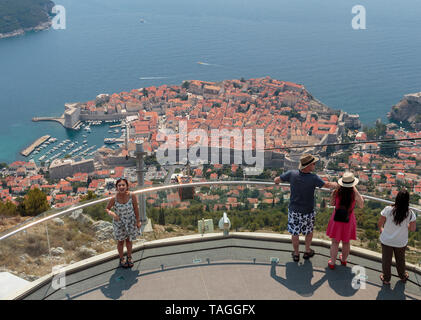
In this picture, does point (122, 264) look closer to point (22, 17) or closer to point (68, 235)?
point (68, 235)

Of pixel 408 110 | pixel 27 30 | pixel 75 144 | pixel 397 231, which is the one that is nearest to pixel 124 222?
pixel 397 231

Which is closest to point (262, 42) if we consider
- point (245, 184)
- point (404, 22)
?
point (404, 22)

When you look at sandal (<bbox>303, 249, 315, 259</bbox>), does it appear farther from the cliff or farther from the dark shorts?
Answer: the cliff

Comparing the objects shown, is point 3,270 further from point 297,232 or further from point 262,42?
point 262,42

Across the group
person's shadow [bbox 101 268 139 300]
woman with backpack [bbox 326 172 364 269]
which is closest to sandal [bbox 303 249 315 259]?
woman with backpack [bbox 326 172 364 269]

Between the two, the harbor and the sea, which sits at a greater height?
the sea

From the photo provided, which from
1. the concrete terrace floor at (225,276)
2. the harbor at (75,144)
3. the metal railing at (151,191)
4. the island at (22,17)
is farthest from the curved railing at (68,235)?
the island at (22,17)

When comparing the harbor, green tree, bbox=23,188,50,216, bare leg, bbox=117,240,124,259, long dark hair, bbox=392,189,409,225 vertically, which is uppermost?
long dark hair, bbox=392,189,409,225
